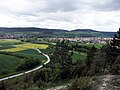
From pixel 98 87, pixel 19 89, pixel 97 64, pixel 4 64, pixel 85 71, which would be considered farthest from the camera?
pixel 4 64

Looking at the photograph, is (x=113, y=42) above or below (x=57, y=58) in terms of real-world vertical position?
above

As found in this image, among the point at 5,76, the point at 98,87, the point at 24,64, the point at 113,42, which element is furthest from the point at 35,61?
the point at 98,87

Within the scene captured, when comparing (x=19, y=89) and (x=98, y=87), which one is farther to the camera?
(x=19, y=89)

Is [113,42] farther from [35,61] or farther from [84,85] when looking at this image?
[35,61]

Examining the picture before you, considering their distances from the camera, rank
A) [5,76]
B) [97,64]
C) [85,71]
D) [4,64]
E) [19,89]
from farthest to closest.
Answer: [4,64] → [5,76] → [97,64] → [85,71] → [19,89]

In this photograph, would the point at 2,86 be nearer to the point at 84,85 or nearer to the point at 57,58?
the point at 84,85

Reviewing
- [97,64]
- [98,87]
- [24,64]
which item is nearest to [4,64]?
[24,64]

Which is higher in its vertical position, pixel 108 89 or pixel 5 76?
pixel 108 89

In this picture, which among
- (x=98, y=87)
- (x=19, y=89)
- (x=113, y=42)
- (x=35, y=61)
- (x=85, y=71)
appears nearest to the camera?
(x=98, y=87)

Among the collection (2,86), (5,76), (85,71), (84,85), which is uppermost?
(84,85)
